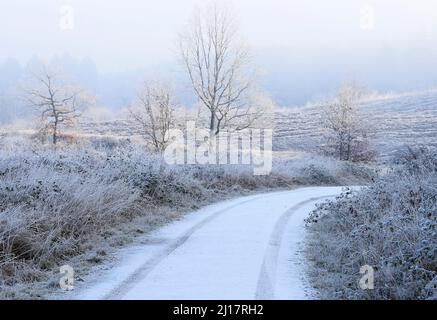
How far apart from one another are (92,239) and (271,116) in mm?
28154

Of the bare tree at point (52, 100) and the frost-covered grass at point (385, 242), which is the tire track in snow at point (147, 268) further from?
the bare tree at point (52, 100)

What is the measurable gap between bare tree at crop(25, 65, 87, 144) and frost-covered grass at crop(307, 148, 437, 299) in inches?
1431

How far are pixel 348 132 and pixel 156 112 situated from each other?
669 inches

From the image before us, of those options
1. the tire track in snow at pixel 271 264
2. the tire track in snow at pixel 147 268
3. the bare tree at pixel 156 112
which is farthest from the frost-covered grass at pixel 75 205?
the bare tree at pixel 156 112

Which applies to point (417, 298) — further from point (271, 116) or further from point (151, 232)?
point (271, 116)

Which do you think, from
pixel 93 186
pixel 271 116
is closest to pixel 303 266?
pixel 93 186

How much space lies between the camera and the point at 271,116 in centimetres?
3703

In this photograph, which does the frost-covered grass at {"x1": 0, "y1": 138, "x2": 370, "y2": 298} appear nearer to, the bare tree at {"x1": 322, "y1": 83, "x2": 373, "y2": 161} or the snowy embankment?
the snowy embankment

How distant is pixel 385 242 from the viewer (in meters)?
7.61

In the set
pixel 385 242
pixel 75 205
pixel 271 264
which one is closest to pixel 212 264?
pixel 271 264

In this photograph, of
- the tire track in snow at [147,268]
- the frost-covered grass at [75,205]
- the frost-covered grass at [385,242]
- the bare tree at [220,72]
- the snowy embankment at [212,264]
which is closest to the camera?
the frost-covered grass at [385,242]

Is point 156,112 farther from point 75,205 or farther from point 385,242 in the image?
point 385,242

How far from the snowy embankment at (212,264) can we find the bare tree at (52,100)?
3349 cm

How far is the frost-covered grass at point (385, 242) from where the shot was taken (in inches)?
261
